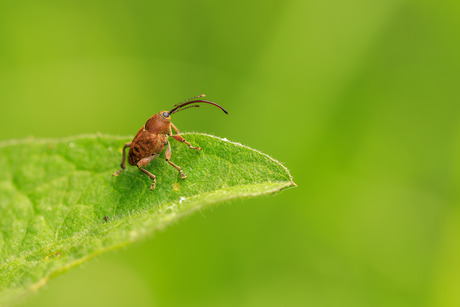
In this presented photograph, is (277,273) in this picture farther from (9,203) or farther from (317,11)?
(317,11)

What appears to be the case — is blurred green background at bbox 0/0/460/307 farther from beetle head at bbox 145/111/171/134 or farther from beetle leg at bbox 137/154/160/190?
beetle head at bbox 145/111/171/134

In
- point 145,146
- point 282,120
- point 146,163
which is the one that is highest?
point 282,120

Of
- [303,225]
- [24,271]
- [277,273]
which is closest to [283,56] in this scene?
[303,225]

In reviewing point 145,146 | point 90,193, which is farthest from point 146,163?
point 90,193

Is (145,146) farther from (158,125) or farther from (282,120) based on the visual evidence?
(282,120)

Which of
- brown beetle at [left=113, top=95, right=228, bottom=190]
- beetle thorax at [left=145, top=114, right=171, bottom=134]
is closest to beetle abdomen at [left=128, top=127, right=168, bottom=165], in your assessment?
brown beetle at [left=113, top=95, right=228, bottom=190]

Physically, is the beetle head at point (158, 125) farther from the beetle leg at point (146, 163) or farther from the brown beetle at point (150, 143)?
the beetle leg at point (146, 163)

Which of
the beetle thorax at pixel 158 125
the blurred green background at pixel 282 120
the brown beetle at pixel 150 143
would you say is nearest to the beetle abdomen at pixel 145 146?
the brown beetle at pixel 150 143
